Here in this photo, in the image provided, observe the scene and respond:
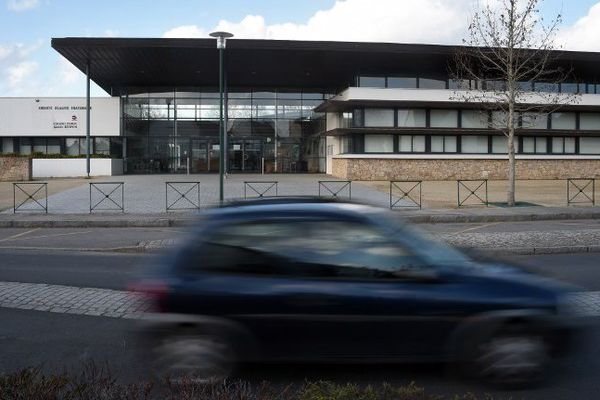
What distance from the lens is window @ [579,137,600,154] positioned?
42375 mm

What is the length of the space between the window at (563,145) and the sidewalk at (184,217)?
22590mm

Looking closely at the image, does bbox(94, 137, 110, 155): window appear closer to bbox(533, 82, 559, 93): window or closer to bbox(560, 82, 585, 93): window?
bbox(533, 82, 559, 93): window

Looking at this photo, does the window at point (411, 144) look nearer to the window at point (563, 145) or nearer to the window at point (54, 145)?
the window at point (563, 145)

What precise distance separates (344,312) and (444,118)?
37.1 metres

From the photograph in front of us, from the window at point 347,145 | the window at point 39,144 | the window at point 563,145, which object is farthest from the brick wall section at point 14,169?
the window at point 563,145

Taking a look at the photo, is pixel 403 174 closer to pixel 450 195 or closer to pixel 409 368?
pixel 450 195

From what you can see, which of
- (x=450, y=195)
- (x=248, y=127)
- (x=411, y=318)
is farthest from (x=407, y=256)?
(x=248, y=127)

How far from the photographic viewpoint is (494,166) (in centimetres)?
4038

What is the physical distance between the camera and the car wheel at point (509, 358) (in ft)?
15.5

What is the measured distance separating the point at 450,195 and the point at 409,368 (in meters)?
22.6

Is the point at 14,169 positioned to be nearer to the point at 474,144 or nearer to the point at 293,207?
the point at 474,144

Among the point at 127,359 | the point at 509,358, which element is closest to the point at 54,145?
the point at 127,359

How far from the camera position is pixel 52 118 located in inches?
1815

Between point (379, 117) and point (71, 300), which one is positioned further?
point (379, 117)
